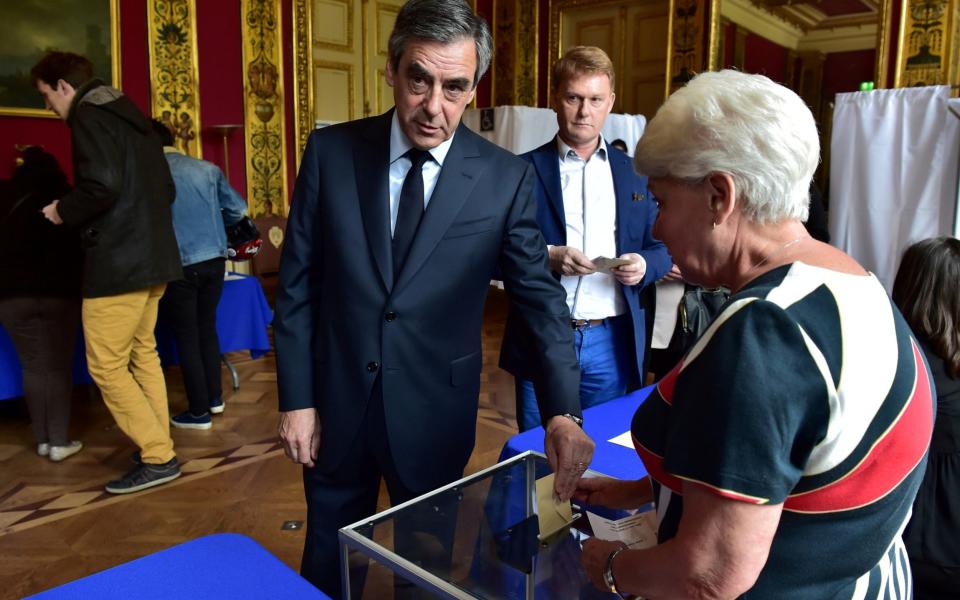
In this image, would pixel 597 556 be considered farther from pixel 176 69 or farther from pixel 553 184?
pixel 176 69

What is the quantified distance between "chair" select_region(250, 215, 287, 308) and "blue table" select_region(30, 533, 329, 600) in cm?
611

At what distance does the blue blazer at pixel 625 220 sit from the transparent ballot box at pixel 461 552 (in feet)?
3.16

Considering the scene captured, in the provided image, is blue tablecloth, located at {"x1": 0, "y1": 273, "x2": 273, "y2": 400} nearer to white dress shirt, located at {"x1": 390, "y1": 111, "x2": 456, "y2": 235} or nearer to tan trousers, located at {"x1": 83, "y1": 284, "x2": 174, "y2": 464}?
tan trousers, located at {"x1": 83, "y1": 284, "x2": 174, "y2": 464}

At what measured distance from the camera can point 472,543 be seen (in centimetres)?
137

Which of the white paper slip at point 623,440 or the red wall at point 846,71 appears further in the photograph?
the red wall at point 846,71

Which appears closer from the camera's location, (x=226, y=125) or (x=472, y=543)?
(x=472, y=543)

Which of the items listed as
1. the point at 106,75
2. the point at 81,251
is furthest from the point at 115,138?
the point at 106,75

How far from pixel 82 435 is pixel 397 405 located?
324 cm

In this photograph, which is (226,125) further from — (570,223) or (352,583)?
(352,583)

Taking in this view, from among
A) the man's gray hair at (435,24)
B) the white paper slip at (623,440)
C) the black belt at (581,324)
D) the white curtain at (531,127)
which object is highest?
the white curtain at (531,127)

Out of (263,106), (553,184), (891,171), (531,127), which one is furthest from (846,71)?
(553,184)

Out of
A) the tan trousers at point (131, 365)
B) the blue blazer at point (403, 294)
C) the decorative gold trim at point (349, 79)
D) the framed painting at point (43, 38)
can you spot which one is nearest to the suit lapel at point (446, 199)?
the blue blazer at point (403, 294)

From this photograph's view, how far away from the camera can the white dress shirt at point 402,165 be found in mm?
1645

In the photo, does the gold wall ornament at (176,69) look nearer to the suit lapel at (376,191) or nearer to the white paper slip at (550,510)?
the suit lapel at (376,191)
